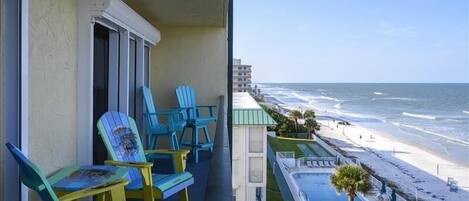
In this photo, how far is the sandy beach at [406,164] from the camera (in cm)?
1642

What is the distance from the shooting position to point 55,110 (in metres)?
2.21

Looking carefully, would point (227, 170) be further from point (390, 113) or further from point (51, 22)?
point (390, 113)

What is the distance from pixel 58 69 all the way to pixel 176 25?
3.35 meters

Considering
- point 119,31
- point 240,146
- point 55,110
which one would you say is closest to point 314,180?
point 240,146

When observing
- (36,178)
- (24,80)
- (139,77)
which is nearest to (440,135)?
(139,77)

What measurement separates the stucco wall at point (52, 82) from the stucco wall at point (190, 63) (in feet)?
9.89

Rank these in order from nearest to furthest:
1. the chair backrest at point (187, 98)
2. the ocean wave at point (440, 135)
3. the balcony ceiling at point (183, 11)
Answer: the balcony ceiling at point (183, 11)
the chair backrest at point (187, 98)
the ocean wave at point (440, 135)

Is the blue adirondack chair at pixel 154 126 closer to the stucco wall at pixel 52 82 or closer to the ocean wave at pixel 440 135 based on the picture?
the stucco wall at pixel 52 82

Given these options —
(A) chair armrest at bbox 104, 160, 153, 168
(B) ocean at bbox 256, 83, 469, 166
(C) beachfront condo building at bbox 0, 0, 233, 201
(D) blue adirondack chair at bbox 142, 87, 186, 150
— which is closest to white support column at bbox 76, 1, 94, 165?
(C) beachfront condo building at bbox 0, 0, 233, 201

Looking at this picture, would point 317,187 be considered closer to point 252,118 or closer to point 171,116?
point 252,118

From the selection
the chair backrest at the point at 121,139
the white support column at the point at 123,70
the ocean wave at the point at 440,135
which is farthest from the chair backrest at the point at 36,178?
the ocean wave at the point at 440,135

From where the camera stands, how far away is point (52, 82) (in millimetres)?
2166

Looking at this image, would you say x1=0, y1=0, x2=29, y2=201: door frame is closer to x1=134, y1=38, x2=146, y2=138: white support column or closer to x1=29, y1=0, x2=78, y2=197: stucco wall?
x1=29, y1=0, x2=78, y2=197: stucco wall

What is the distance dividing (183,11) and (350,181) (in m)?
10.2
